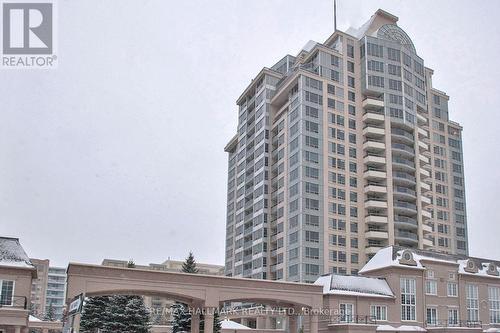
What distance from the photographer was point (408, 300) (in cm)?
5050

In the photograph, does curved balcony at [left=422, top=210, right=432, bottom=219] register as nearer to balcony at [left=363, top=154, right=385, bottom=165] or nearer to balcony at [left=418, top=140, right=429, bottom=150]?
balcony at [left=418, top=140, right=429, bottom=150]

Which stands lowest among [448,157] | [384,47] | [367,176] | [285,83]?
[367,176]

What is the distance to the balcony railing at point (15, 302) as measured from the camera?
120 feet

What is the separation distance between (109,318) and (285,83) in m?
48.4

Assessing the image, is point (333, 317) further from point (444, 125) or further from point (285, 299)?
point (444, 125)

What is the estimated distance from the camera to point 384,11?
90.2 meters

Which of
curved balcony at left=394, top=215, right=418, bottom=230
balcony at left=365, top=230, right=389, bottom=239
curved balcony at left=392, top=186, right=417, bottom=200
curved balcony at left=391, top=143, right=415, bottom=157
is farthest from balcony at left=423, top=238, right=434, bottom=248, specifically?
curved balcony at left=391, top=143, right=415, bottom=157

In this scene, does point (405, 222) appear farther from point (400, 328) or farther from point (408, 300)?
point (400, 328)

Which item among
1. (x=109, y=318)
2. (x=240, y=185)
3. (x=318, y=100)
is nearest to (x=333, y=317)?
(x=109, y=318)

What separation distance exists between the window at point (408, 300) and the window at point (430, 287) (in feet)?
5.35

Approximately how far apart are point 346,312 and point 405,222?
125 feet

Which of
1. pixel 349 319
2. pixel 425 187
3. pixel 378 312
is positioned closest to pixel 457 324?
pixel 378 312

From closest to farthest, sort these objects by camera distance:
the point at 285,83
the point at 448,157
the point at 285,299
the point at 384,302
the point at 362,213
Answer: the point at 285,299 < the point at 384,302 < the point at 362,213 < the point at 285,83 < the point at 448,157

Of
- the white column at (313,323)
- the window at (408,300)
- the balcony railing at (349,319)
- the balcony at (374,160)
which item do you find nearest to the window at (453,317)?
the window at (408,300)
